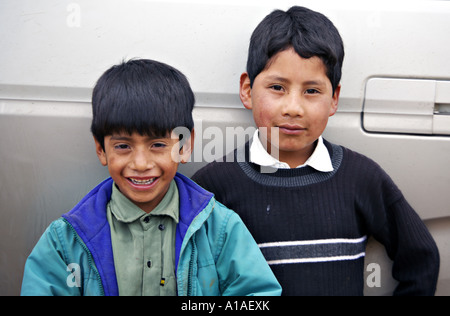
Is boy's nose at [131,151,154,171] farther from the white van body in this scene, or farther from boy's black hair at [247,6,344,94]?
boy's black hair at [247,6,344,94]

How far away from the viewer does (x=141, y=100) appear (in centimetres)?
175

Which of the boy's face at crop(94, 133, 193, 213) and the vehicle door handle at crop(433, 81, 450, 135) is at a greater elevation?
the vehicle door handle at crop(433, 81, 450, 135)

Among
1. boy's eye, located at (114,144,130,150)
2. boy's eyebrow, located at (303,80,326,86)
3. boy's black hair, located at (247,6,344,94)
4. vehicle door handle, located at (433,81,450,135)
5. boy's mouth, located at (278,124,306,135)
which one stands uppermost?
boy's black hair, located at (247,6,344,94)

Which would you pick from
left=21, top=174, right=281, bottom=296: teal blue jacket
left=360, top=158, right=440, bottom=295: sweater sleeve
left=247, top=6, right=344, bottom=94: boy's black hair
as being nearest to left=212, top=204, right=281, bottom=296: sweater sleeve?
left=21, top=174, right=281, bottom=296: teal blue jacket

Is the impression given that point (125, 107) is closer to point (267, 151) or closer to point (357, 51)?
point (267, 151)

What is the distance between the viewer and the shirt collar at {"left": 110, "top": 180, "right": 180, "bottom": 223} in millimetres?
1773

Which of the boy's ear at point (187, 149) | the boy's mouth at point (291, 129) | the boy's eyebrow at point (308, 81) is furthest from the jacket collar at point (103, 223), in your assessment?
the boy's eyebrow at point (308, 81)

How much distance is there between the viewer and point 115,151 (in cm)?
176

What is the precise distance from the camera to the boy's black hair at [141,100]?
1733 millimetres

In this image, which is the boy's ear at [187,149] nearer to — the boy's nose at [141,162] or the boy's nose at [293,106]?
the boy's nose at [141,162]

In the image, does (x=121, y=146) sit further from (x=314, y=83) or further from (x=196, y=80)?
(x=314, y=83)

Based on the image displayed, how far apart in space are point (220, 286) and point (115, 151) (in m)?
0.63

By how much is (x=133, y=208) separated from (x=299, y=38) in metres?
0.89

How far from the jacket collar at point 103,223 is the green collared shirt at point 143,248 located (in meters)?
0.02
